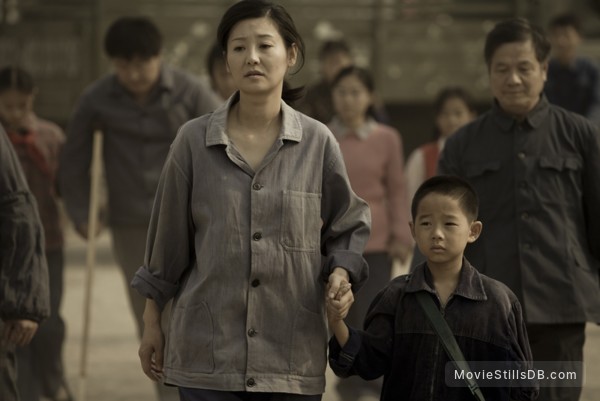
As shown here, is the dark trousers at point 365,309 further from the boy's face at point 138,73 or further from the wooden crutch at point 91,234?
the boy's face at point 138,73

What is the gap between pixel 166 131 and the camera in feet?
27.7

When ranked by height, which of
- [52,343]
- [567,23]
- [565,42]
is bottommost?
[52,343]

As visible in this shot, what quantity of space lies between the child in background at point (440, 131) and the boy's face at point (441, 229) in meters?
4.38

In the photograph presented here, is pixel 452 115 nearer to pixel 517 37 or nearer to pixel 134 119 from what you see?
pixel 134 119

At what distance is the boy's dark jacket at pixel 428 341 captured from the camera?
488 centimetres

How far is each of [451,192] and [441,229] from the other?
0.13 metres

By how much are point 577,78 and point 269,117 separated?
7.36 meters

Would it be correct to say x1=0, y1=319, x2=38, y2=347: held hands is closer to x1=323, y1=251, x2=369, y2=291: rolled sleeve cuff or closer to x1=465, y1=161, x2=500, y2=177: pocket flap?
x1=323, y1=251, x2=369, y2=291: rolled sleeve cuff

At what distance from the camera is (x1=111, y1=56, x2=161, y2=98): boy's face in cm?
838

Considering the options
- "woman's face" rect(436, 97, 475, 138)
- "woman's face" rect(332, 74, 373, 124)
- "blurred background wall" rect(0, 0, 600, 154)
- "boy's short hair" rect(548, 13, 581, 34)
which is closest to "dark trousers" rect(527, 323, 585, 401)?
"woman's face" rect(332, 74, 373, 124)

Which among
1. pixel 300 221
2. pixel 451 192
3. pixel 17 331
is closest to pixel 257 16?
pixel 300 221

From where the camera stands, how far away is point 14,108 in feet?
29.4

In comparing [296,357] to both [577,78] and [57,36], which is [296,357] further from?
[57,36]

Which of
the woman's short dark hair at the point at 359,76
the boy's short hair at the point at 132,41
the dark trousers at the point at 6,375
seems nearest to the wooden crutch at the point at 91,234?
the boy's short hair at the point at 132,41
